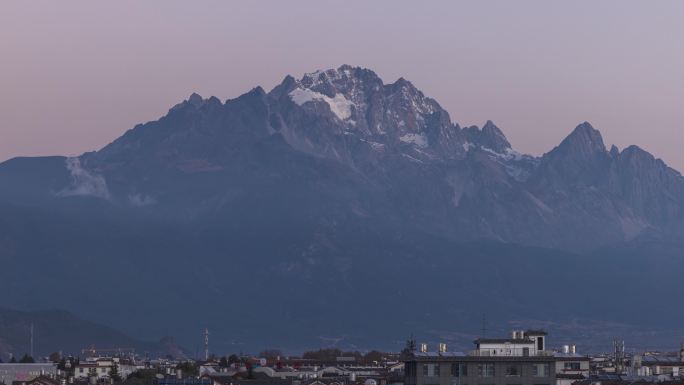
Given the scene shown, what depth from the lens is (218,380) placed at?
433ft

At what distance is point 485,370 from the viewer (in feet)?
286

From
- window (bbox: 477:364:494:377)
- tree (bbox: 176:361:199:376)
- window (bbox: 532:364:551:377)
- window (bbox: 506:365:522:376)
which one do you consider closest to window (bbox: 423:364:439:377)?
window (bbox: 477:364:494:377)

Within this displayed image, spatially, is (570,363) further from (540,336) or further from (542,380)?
(542,380)

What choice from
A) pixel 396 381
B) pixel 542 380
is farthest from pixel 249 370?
pixel 542 380

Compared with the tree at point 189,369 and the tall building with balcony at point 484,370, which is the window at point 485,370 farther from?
the tree at point 189,369

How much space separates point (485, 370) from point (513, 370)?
104 cm

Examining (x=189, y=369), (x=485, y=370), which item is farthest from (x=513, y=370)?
(x=189, y=369)

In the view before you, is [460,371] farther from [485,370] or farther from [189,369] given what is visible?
[189,369]

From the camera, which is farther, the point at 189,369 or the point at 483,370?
the point at 189,369

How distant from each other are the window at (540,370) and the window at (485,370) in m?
1.58

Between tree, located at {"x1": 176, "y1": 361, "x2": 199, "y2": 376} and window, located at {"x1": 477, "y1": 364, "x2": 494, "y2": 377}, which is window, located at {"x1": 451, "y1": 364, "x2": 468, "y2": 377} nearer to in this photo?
window, located at {"x1": 477, "y1": 364, "x2": 494, "y2": 377}

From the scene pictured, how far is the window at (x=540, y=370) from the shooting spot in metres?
87.6

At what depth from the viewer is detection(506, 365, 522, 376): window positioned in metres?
87.2

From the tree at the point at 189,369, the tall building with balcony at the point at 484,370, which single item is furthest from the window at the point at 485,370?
the tree at the point at 189,369
